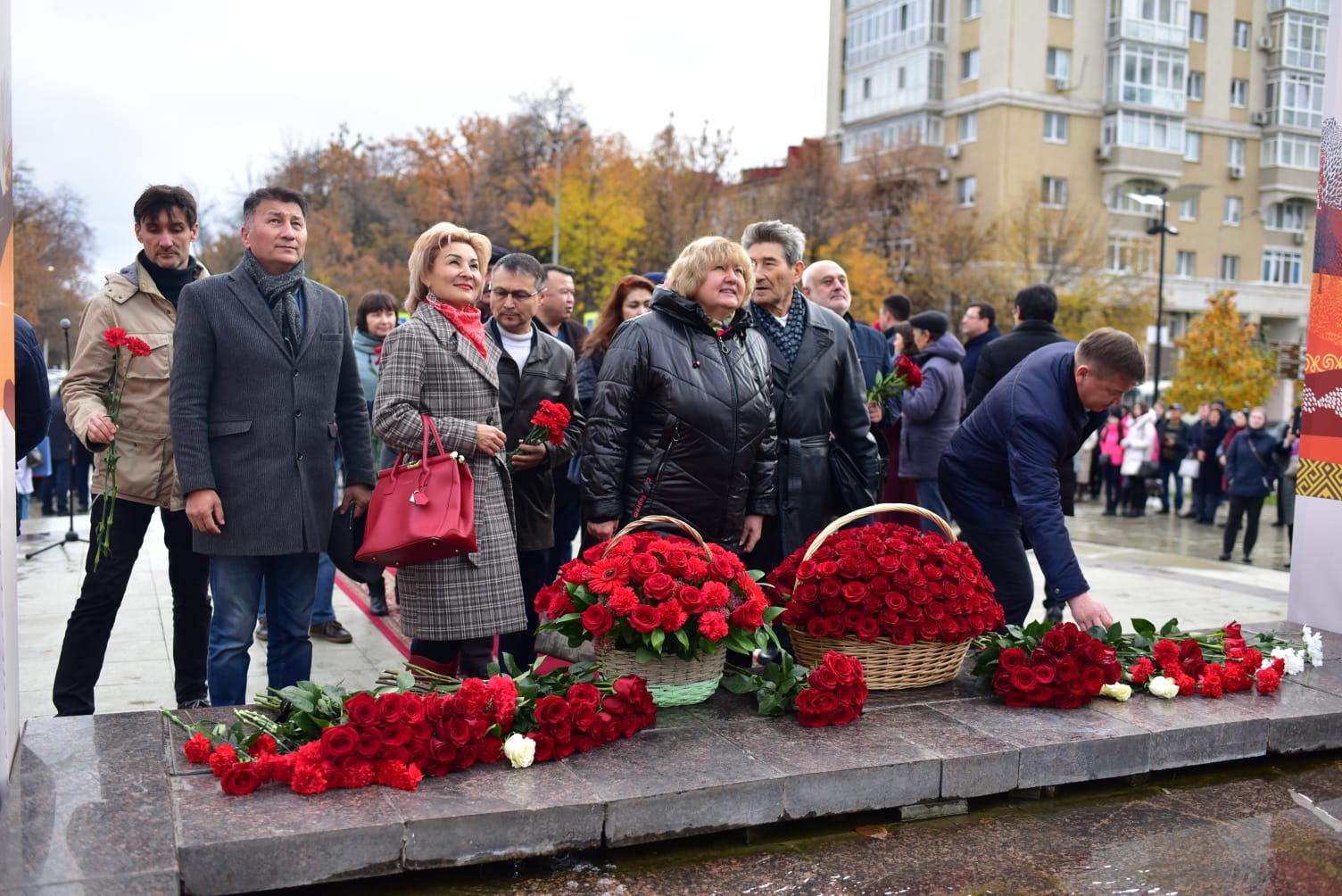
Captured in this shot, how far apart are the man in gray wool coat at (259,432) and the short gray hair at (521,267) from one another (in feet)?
3.11

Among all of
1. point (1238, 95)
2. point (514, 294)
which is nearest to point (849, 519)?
point (514, 294)

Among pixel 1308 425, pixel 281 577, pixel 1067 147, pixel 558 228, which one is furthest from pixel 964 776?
pixel 1067 147

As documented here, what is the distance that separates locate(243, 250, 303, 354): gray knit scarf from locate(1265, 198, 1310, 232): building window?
2408 inches

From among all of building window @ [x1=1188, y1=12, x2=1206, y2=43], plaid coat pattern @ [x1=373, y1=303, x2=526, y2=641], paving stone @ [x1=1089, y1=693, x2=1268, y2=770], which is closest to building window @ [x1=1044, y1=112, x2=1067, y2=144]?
building window @ [x1=1188, y1=12, x2=1206, y2=43]

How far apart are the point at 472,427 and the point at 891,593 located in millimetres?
1729

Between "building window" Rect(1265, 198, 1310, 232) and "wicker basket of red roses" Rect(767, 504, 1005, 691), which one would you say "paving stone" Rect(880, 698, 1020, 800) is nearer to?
"wicker basket of red roses" Rect(767, 504, 1005, 691)

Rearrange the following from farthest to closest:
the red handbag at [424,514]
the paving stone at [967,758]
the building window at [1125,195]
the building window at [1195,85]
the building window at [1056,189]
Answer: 1. the building window at [1195,85]
2. the building window at [1125,195]
3. the building window at [1056,189]
4. the red handbag at [424,514]
5. the paving stone at [967,758]

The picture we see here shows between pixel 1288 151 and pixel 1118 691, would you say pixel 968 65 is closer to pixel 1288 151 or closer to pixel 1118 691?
pixel 1288 151

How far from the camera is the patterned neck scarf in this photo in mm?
Answer: 5543

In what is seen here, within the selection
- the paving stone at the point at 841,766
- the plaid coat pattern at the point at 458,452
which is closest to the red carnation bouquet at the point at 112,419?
the plaid coat pattern at the point at 458,452

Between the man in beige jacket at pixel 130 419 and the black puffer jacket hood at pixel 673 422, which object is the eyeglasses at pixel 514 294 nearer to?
the black puffer jacket hood at pixel 673 422

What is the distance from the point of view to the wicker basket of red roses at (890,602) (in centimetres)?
451

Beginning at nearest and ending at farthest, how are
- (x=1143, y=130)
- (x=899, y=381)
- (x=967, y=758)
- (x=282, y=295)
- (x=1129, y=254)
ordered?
1. (x=967, y=758)
2. (x=282, y=295)
3. (x=899, y=381)
4. (x=1129, y=254)
5. (x=1143, y=130)

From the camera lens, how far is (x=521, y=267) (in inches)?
215
